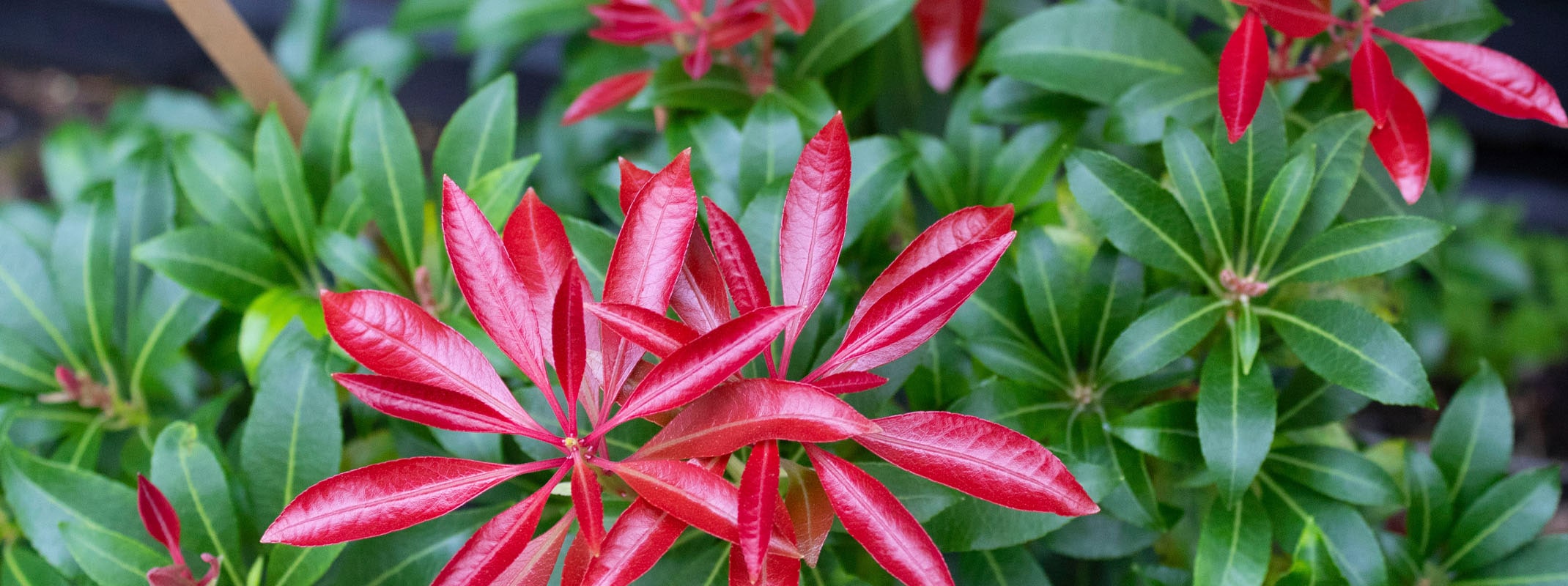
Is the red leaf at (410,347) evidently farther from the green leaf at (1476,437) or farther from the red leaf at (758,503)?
the green leaf at (1476,437)

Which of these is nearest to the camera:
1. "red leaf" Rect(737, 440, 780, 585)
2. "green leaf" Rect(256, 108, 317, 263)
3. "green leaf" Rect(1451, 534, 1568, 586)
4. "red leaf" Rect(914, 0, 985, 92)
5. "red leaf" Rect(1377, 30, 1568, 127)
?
"red leaf" Rect(737, 440, 780, 585)

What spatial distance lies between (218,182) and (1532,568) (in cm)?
131

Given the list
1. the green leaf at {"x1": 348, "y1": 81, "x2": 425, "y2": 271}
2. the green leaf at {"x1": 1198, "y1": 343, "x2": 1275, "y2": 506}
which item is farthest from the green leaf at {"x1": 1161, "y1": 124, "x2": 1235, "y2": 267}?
the green leaf at {"x1": 348, "y1": 81, "x2": 425, "y2": 271}

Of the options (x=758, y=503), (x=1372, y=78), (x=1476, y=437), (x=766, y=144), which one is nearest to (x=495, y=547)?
(x=758, y=503)

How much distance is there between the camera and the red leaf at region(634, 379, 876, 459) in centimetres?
51

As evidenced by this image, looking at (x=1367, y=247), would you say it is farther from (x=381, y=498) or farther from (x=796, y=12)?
(x=381, y=498)

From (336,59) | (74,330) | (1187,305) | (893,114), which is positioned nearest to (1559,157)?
(893,114)

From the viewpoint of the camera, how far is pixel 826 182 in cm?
58

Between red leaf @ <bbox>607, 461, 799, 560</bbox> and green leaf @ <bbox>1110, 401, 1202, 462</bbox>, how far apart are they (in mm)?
333

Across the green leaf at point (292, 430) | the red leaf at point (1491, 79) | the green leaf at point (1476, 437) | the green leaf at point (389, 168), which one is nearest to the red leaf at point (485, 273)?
the green leaf at point (292, 430)

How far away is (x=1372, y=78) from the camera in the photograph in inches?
29.1

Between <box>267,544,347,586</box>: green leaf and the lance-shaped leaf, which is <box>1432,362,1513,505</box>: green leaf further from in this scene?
<box>267,544,347,586</box>: green leaf

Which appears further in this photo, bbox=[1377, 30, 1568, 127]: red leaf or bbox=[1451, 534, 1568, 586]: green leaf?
bbox=[1451, 534, 1568, 586]: green leaf

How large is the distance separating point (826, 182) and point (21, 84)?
3051 millimetres
